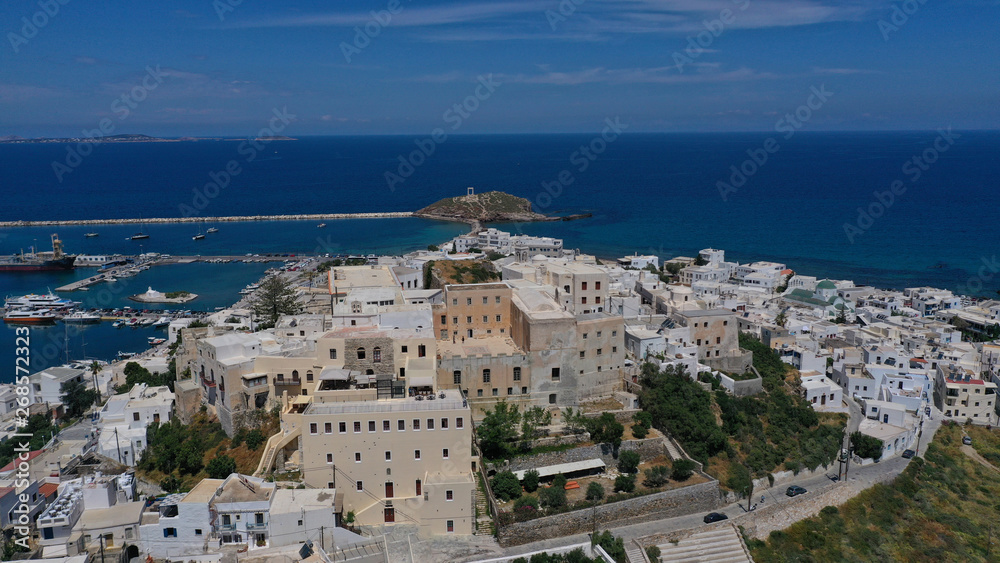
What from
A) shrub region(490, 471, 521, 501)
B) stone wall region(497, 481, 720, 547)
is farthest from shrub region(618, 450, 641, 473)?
shrub region(490, 471, 521, 501)

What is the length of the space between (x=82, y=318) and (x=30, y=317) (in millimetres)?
4092

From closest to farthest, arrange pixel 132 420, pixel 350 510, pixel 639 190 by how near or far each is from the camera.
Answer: pixel 350 510 → pixel 132 420 → pixel 639 190

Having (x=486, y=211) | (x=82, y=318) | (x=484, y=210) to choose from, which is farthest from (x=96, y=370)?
(x=484, y=210)

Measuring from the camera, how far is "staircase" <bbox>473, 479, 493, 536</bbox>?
2359cm

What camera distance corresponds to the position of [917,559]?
26250 millimetres

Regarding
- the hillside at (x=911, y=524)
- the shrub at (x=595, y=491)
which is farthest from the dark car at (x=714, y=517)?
the shrub at (x=595, y=491)

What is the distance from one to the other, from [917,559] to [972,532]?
378 centimetres

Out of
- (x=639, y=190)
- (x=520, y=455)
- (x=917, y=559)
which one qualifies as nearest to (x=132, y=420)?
(x=520, y=455)

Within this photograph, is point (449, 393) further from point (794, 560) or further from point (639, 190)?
point (639, 190)

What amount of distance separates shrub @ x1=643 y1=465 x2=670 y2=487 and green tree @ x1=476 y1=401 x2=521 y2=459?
502cm

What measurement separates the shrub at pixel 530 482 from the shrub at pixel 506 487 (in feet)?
1.33

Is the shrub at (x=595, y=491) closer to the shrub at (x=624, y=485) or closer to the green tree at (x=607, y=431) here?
the shrub at (x=624, y=485)

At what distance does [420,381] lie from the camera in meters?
25.8

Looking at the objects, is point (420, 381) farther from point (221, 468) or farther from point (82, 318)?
point (82, 318)
